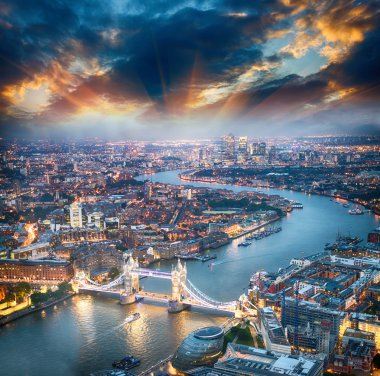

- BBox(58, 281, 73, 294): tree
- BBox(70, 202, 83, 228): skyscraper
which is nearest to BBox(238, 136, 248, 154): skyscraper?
BBox(70, 202, 83, 228): skyscraper

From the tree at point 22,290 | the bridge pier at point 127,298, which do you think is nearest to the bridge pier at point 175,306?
the bridge pier at point 127,298

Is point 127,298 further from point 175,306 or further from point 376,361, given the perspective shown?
point 376,361

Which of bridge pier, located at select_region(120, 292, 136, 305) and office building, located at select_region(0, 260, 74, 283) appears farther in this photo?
office building, located at select_region(0, 260, 74, 283)

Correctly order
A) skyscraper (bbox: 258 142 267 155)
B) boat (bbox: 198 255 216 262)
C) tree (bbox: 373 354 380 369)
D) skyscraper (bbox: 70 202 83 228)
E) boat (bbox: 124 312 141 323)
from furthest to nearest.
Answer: skyscraper (bbox: 258 142 267 155)
skyscraper (bbox: 70 202 83 228)
boat (bbox: 198 255 216 262)
boat (bbox: 124 312 141 323)
tree (bbox: 373 354 380 369)

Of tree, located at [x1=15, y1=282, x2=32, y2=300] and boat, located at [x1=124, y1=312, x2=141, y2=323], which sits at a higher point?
tree, located at [x1=15, y1=282, x2=32, y2=300]

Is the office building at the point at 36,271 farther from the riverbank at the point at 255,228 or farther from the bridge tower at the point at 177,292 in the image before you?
the riverbank at the point at 255,228

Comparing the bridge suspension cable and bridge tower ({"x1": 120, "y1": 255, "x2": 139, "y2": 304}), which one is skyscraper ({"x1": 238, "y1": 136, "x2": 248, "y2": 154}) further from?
the bridge suspension cable

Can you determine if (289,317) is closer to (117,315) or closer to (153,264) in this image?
(117,315)
